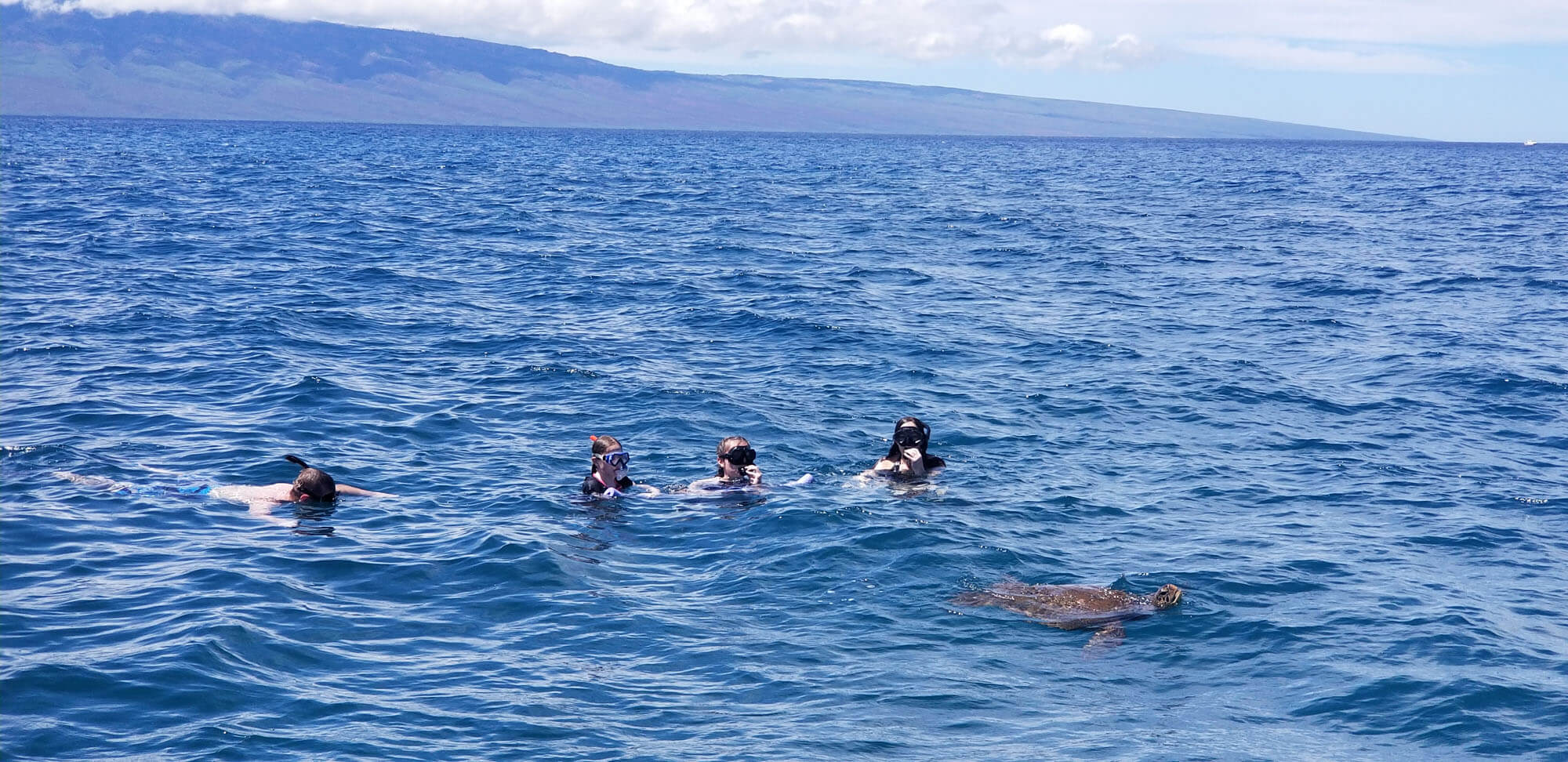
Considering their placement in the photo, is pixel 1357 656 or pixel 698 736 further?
pixel 1357 656

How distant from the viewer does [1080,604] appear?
12.3 m

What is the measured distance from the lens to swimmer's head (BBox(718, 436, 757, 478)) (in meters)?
16.2

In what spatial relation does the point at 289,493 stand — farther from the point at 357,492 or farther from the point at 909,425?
the point at 909,425

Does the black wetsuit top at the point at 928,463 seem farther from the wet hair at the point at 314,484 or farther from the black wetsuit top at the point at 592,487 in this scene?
the wet hair at the point at 314,484

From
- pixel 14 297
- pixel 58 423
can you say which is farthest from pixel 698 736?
pixel 14 297

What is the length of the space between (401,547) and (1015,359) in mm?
14985

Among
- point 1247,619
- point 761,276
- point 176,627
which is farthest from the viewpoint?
point 761,276

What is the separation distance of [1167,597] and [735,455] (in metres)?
6.03

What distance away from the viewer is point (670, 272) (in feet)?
119

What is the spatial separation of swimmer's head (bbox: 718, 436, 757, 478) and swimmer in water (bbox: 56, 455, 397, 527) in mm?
4288

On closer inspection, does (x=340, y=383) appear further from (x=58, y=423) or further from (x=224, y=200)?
(x=224, y=200)

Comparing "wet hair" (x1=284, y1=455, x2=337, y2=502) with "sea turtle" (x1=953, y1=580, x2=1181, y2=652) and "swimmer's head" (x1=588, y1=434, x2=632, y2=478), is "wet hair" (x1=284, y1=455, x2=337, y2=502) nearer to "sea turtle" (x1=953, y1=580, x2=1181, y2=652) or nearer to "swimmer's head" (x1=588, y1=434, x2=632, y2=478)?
"swimmer's head" (x1=588, y1=434, x2=632, y2=478)

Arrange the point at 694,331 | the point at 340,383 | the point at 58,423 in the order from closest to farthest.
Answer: the point at 58,423, the point at 340,383, the point at 694,331

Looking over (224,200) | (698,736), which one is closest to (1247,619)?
(698,736)
